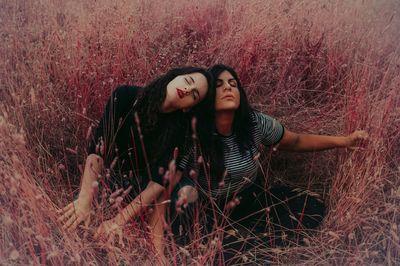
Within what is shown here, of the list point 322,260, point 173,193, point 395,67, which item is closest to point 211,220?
point 173,193

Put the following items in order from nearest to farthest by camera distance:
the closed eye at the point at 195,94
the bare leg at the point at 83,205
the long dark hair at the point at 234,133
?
1. the bare leg at the point at 83,205
2. the closed eye at the point at 195,94
3. the long dark hair at the point at 234,133

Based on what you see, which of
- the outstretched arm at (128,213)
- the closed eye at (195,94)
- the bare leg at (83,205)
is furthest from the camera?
the closed eye at (195,94)

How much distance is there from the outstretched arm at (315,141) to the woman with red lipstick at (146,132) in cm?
47

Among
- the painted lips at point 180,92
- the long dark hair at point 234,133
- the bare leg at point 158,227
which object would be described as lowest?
the bare leg at point 158,227

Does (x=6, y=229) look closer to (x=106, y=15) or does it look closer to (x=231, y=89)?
(x=231, y=89)

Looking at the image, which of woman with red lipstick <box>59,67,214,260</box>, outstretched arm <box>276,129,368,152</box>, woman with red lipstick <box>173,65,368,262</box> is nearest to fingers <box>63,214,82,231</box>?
woman with red lipstick <box>59,67,214,260</box>

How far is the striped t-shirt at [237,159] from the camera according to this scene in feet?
6.02

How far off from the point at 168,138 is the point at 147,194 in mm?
241

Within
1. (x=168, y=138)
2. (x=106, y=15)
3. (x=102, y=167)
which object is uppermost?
(x=106, y=15)

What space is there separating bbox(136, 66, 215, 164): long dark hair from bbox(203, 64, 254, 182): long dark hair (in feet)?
0.20

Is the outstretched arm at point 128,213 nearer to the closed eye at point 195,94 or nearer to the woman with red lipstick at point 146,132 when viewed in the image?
the woman with red lipstick at point 146,132

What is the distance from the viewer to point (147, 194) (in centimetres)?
171

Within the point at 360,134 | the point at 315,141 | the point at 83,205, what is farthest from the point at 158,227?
the point at 360,134

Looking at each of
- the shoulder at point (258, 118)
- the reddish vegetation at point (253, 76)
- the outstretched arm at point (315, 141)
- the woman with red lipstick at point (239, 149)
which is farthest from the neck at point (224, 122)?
the reddish vegetation at point (253, 76)
